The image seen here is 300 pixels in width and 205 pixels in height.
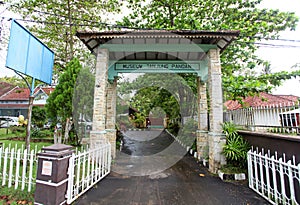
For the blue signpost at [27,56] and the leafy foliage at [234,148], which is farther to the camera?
the leafy foliage at [234,148]

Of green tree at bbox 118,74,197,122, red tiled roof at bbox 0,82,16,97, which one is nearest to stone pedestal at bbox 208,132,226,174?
green tree at bbox 118,74,197,122

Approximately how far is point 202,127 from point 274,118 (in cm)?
290

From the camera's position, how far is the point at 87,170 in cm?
363

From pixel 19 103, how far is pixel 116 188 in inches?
1085

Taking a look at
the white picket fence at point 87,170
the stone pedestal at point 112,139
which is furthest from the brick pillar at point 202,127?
the white picket fence at point 87,170

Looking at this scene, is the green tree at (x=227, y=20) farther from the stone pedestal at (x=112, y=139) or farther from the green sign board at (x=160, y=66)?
the stone pedestal at (x=112, y=139)

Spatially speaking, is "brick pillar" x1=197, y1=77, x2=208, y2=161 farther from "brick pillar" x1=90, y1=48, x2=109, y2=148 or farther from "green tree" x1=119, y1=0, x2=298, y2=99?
"brick pillar" x1=90, y1=48, x2=109, y2=148

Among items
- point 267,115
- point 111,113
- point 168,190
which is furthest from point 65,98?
point 267,115

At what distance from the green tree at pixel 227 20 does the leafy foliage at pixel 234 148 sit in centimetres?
217

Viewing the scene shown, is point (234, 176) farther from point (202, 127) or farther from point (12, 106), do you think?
point (12, 106)

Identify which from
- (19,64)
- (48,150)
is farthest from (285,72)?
(19,64)

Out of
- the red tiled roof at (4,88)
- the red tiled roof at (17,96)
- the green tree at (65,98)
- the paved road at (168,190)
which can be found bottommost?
the paved road at (168,190)

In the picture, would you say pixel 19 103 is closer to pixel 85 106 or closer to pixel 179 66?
pixel 85 106

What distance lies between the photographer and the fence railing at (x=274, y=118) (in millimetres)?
3709
